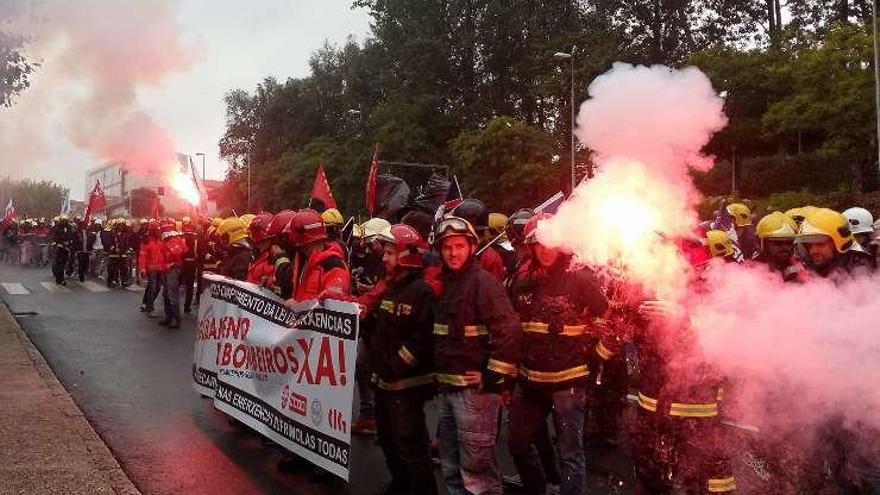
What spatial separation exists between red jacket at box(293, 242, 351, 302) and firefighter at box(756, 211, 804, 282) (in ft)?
9.66

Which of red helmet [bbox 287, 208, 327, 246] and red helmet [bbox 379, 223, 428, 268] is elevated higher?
red helmet [bbox 287, 208, 327, 246]

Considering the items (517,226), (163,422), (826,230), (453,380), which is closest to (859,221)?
(826,230)

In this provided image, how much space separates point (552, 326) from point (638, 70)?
5.28 feet

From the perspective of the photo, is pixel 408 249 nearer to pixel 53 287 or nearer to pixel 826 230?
pixel 826 230

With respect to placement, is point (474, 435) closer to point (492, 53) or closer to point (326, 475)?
point (326, 475)

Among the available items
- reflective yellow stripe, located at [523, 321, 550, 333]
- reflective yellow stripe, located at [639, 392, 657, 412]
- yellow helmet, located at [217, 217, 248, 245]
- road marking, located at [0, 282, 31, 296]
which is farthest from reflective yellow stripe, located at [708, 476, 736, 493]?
road marking, located at [0, 282, 31, 296]

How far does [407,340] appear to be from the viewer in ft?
17.2

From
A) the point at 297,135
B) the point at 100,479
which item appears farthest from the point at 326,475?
the point at 297,135

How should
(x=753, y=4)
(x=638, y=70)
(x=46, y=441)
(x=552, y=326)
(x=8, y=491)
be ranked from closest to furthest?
(x=638, y=70)
(x=552, y=326)
(x=8, y=491)
(x=46, y=441)
(x=753, y=4)

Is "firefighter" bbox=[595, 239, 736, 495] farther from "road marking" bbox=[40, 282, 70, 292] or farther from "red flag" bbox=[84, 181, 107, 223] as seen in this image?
"red flag" bbox=[84, 181, 107, 223]

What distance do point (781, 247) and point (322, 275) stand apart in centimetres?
325

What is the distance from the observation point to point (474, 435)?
15.4 ft

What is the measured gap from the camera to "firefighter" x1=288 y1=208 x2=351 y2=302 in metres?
6.15

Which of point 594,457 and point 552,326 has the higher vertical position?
point 552,326
